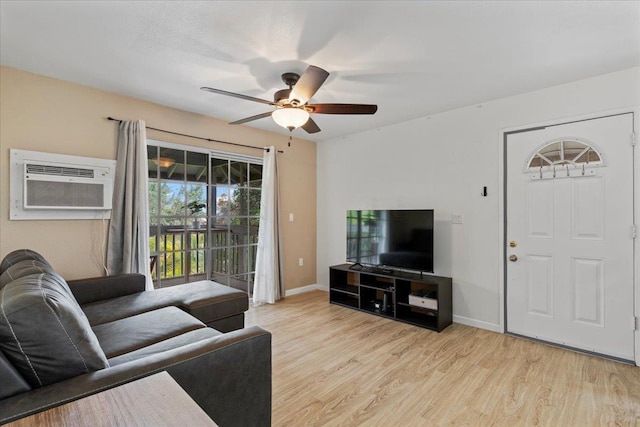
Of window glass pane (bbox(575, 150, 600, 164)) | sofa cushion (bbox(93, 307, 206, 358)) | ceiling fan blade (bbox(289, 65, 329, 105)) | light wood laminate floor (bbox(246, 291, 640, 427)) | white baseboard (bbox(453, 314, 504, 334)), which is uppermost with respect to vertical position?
ceiling fan blade (bbox(289, 65, 329, 105))

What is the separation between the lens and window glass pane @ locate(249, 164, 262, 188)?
177 inches

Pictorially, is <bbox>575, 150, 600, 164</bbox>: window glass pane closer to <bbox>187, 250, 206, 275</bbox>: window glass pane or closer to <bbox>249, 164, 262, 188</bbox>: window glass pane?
<bbox>249, 164, 262, 188</bbox>: window glass pane

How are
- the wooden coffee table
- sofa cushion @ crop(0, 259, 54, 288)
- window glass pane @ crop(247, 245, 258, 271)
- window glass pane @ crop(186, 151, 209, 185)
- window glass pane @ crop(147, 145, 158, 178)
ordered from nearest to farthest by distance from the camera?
1. the wooden coffee table
2. sofa cushion @ crop(0, 259, 54, 288)
3. window glass pane @ crop(147, 145, 158, 178)
4. window glass pane @ crop(186, 151, 209, 185)
5. window glass pane @ crop(247, 245, 258, 271)

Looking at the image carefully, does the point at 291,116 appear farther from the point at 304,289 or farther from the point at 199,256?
the point at 304,289

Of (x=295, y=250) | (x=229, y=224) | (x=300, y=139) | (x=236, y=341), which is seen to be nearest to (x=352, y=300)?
(x=295, y=250)

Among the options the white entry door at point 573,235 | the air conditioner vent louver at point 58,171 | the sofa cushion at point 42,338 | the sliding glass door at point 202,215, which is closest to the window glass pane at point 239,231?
the sliding glass door at point 202,215

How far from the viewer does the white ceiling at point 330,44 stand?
188 cm

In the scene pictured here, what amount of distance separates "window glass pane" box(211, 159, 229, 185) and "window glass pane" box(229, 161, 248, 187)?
0.08m

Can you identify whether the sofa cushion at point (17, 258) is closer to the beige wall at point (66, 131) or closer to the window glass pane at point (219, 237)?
the beige wall at point (66, 131)

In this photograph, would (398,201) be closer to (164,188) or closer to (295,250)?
(295,250)

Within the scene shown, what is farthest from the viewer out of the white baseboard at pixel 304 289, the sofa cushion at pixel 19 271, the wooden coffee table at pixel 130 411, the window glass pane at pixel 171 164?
the white baseboard at pixel 304 289

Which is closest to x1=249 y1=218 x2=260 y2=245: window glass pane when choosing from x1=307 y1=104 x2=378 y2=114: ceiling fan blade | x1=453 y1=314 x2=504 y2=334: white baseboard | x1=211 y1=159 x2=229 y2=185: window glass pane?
x1=211 y1=159 x2=229 y2=185: window glass pane

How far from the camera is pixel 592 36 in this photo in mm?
2129

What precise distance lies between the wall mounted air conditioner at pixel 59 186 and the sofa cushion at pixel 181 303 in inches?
38.5
